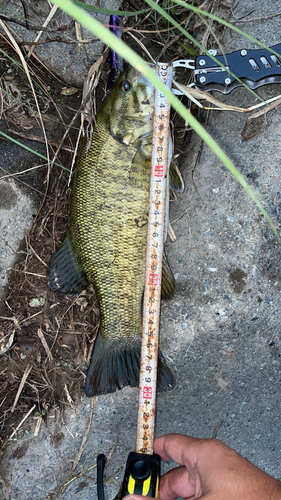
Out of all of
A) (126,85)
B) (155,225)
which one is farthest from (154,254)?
(126,85)

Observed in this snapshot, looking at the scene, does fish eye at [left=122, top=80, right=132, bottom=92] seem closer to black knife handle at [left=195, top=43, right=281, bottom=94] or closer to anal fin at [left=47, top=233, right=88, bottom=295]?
black knife handle at [left=195, top=43, right=281, bottom=94]

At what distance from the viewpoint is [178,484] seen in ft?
5.57

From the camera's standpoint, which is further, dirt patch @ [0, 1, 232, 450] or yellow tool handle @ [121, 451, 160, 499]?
dirt patch @ [0, 1, 232, 450]

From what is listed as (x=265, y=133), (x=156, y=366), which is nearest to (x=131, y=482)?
(x=156, y=366)

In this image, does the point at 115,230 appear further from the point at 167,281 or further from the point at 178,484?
the point at 178,484

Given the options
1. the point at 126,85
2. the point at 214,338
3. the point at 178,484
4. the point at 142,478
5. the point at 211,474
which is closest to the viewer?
the point at 211,474

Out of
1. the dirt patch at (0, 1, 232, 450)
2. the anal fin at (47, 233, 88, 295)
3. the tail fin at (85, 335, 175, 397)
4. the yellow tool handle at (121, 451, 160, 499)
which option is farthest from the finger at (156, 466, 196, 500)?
the anal fin at (47, 233, 88, 295)

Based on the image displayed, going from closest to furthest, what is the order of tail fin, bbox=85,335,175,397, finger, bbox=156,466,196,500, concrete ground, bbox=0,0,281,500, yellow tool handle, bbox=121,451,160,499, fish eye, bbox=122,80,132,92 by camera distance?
yellow tool handle, bbox=121,451,160,499, finger, bbox=156,466,196,500, fish eye, bbox=122,80,132,92, tail fin, bbox=85,335,175,397, concrete ground, bbox=0,0,281,500

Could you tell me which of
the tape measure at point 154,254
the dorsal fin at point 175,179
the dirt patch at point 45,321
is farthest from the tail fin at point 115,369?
the dorsal fin at point 175,179

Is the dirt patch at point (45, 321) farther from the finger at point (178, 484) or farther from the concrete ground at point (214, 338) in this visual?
the finger at point (178, 484)

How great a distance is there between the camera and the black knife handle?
6.45ft

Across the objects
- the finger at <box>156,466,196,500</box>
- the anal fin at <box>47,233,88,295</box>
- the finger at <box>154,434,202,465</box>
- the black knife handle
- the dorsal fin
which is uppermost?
the black knife handle

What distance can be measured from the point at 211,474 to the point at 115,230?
1180mm

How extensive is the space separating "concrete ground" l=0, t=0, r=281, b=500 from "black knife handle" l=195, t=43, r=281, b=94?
0.25 meters
